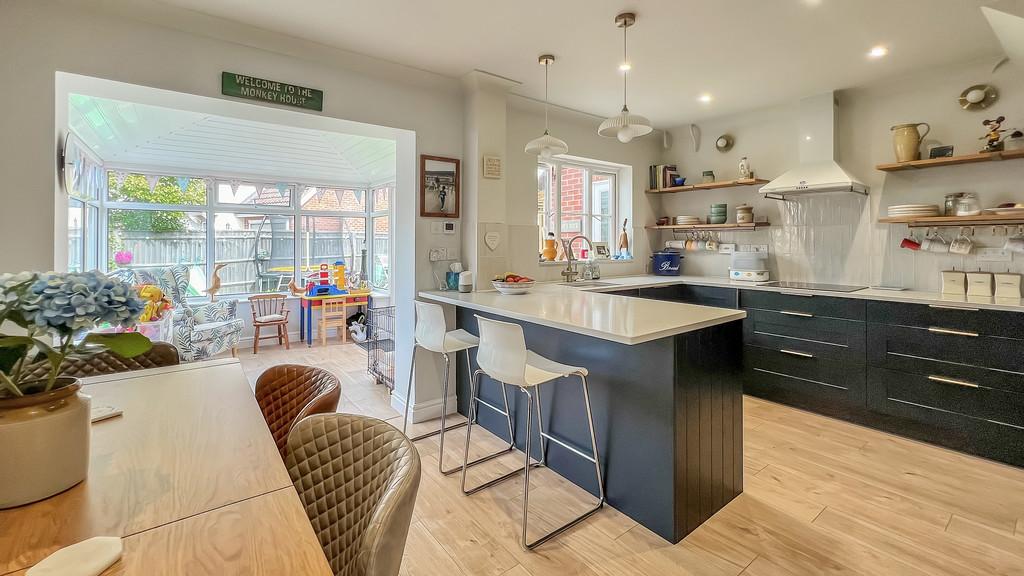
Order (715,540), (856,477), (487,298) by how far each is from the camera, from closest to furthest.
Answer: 1. (715,540)
2. (856,477)
3. (487,298)

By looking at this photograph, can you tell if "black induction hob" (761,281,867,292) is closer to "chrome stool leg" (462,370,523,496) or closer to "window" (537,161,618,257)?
"window" (537,161,618,257)

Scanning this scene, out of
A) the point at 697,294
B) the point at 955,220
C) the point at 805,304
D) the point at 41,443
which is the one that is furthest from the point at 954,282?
the point at 41,443

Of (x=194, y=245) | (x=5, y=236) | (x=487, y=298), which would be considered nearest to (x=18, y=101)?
(x=5, y=236)

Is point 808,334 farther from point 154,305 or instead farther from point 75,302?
point 154,305

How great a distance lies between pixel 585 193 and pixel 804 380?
250cm

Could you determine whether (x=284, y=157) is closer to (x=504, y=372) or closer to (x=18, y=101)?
(x=18, y=101)

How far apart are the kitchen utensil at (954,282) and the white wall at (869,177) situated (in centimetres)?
20

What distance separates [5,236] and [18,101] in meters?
0.60

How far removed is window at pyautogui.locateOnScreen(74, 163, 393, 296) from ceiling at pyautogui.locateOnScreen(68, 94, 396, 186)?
0.66ft

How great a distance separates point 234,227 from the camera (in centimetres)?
573

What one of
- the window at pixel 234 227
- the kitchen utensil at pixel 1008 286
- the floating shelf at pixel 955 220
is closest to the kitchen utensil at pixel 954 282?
the kitchen utensil at pixel 1008 286

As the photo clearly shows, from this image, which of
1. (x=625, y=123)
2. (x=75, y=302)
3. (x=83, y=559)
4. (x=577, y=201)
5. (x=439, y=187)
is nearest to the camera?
(x=83, y=559)

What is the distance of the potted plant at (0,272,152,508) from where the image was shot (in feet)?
2.66

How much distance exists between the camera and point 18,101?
198 centimetres
